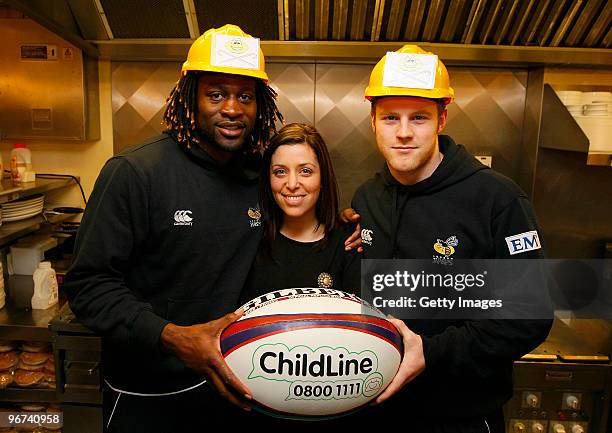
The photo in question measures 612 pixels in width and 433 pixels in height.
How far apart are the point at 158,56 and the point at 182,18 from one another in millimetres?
280

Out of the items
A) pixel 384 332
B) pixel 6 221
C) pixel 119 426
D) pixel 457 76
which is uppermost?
pixel 457 76

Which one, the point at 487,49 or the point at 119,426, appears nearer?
the point at 119,426

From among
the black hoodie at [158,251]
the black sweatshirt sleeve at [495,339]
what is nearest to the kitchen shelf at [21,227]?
the black hoodie at [158,251]

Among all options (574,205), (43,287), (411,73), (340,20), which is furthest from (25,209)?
(574,205)

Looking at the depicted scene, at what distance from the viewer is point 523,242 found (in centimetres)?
139

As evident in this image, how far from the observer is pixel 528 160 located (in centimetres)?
294

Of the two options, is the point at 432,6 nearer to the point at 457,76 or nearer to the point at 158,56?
the point at 457,76

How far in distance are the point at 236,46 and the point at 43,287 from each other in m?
1.58

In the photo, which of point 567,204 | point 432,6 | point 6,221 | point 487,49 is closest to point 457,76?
point 487,49

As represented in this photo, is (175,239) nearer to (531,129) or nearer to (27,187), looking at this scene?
(27,187)

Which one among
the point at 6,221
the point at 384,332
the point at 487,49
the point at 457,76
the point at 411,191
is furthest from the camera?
the point at 457,76

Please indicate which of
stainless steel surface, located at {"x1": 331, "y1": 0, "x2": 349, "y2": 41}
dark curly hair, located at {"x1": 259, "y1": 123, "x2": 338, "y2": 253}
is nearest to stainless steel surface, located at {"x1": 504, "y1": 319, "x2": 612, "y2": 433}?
dark curly hair, located at {"x1": 259, "y1": 123, "x2": 338, "y2": 253}

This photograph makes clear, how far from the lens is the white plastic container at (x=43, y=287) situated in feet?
7.77

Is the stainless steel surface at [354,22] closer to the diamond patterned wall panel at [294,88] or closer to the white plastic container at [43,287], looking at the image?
the diamond patterned wall panel at [294,88]
